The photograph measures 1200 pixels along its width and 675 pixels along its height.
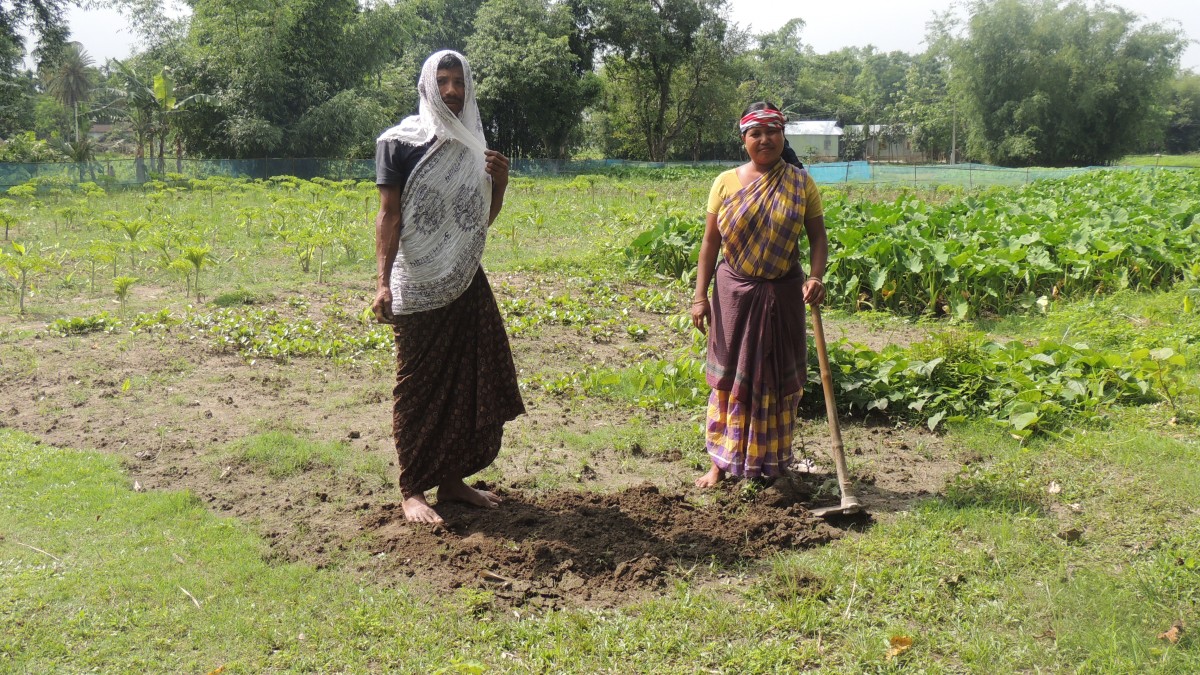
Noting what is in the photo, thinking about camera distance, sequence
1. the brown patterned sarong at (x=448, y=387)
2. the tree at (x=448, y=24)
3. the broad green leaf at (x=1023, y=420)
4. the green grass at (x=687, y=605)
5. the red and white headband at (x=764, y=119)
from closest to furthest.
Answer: the green grass at (x=687, y=605), the brown patterned sarong at (x=448, y=387), the red and white headband at (x=764, y=119), the broad green leaf at (x=1023, y=420), the tree at (x=448, y=24)

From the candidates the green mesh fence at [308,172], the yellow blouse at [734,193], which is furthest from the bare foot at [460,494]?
the green mesh fence at [308,172]

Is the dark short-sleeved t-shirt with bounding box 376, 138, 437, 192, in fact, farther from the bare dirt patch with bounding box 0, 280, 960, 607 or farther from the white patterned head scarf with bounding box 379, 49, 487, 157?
the bare dirt patch with bounding box 0, 280, 960, 607

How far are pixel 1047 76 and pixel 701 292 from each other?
4631 centimetres

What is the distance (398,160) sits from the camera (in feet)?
13.1

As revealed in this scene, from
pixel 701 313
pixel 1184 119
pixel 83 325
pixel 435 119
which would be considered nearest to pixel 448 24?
pixel 83 325

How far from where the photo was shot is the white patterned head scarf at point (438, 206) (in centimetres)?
400

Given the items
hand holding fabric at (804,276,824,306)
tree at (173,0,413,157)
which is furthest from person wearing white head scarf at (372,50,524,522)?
tree at (173,0,413,157)

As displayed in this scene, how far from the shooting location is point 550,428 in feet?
18.9

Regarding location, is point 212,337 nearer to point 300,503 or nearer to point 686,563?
point 300,503

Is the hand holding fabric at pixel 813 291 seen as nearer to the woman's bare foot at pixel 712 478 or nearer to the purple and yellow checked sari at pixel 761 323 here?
the purple and yellow checked sari at pixel 761 323

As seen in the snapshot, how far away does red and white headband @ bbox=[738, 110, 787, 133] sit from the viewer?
4281mm

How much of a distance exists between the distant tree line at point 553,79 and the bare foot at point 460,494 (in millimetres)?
26276

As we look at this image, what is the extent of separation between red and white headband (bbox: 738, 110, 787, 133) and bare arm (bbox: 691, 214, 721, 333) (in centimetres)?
48

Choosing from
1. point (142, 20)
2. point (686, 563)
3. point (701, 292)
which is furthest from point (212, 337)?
point (142, 20)
